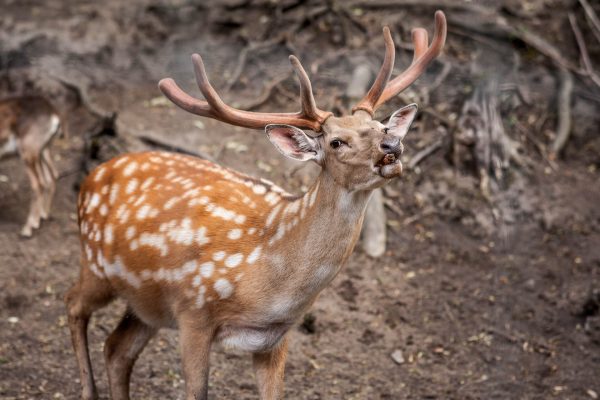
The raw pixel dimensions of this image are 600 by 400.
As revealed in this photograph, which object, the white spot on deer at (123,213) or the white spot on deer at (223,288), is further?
the white spot on deer at (123,213)

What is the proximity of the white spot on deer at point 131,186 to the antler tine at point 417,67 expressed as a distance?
158 centimetres

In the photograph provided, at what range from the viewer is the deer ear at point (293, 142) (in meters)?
4.45

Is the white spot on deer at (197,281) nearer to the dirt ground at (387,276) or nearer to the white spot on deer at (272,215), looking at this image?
the white spot on deer at (272,215)

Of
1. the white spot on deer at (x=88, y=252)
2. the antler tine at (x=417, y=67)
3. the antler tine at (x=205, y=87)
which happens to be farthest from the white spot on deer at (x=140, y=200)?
the antler tine at (x=417, y=67)

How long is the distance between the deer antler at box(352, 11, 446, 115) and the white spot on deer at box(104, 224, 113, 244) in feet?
5.45

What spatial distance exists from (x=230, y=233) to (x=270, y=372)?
86 centimetres

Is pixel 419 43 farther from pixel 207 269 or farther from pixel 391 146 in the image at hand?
pixel 207 269

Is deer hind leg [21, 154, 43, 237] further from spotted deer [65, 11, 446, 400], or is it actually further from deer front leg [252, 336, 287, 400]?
deer front leg [252, 336, 287, 400]

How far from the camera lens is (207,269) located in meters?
4.70

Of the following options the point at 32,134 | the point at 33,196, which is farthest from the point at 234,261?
the point at 32,134

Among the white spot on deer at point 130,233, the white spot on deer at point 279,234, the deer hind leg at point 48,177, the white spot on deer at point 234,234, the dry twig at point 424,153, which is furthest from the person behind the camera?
the dry twig at point 424,153

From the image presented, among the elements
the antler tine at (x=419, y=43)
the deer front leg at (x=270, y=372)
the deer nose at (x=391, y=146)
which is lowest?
the deer front leg at (x=270, y=372)

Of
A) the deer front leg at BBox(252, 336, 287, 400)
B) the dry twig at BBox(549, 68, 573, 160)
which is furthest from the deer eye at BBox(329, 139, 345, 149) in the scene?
the dry twig at BBox(549, 68, 573, 160)

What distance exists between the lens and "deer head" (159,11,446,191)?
13.6 feet
